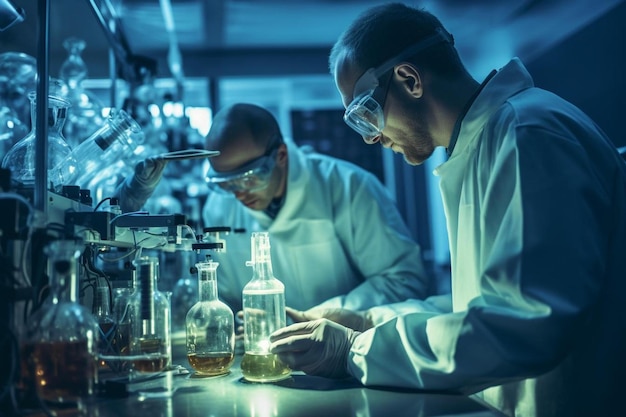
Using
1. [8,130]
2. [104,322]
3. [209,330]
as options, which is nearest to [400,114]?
[209,330]

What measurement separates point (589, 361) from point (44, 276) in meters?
1.23

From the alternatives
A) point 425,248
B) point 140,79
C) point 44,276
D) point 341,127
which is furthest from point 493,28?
point 44,276

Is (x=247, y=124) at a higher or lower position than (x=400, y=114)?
higher

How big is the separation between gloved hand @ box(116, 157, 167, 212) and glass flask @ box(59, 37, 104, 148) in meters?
0.68

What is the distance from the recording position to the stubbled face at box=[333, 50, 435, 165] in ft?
4.78

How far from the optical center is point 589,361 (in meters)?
1.20

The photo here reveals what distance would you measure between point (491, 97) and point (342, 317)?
32.1 inches

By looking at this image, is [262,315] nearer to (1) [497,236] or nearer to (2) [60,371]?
(2) [60,371]

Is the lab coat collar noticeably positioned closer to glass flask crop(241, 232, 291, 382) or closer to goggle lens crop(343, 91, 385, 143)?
goggle lens crop(343, 91, 385, 143)

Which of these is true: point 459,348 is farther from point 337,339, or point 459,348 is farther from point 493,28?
point 493,28

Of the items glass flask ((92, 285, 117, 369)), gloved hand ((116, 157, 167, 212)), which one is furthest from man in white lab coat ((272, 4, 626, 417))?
gloved hand ((116, 157, 167, 212))

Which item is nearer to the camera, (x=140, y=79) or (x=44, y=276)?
(x=44, y=276)

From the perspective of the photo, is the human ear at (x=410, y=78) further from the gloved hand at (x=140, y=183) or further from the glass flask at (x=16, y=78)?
the glass flask at (x=16, y=78)

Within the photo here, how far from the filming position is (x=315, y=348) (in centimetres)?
126
